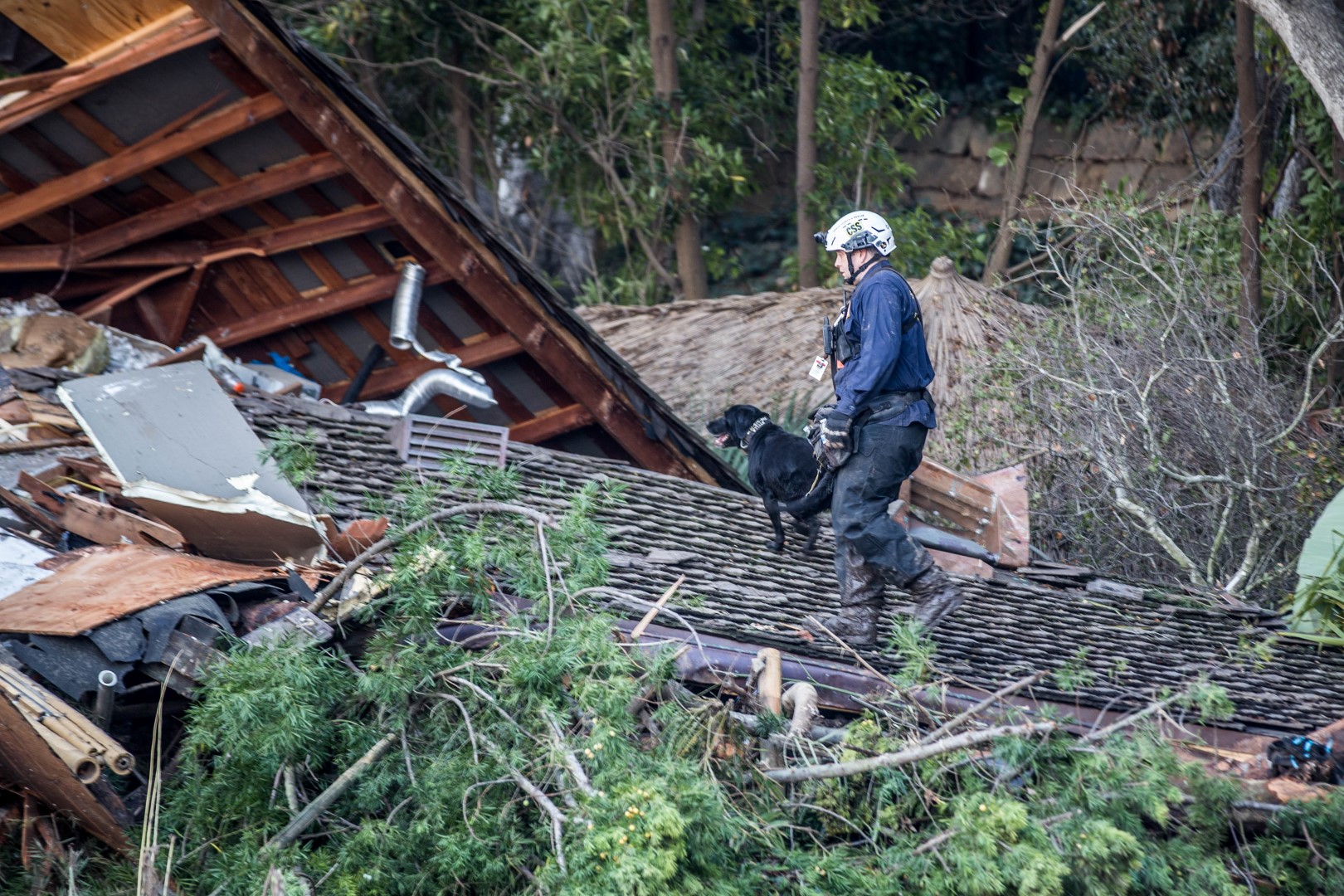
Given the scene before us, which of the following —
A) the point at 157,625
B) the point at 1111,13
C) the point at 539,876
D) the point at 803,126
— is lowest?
the point at 539,876

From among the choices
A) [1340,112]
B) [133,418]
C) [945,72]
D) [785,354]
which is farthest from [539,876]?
[945,72]

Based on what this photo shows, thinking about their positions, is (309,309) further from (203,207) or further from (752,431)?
(752,431)

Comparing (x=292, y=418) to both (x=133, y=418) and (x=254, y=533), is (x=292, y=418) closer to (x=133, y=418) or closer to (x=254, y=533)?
(x=133, y=418)

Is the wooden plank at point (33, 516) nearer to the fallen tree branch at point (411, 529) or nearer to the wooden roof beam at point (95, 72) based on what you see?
the fallen tree branch at point (411, 529)

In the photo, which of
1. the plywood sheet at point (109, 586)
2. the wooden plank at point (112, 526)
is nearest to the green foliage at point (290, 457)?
the plywood sheet at point (109, 586)

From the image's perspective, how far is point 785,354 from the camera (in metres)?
12.0

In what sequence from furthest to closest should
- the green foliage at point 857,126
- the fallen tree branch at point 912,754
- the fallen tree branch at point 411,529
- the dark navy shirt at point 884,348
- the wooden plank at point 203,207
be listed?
the green foliage at point 857,126
the wooden plank at point 203,207
the dark navy shirt at point 884,348
the fallen tree branch at point 411,529
the fallen tree branch at point 912,754

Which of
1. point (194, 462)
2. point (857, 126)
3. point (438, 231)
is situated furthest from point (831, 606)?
point (857, 126)

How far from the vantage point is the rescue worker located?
5547mm

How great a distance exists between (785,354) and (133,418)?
6.60 m

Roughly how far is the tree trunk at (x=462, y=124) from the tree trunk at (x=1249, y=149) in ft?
28.6

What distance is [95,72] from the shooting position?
21.9 ft

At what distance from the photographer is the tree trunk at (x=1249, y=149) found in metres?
10.8

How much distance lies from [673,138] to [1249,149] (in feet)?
19.1
